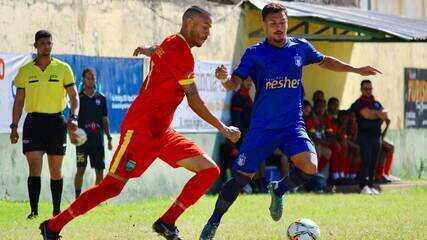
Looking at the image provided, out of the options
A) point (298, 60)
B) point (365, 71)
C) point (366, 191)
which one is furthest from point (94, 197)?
point (366, 191)

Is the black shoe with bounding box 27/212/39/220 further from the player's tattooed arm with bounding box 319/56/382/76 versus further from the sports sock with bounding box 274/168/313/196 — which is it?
the player's tattooed arm with bounding box 319/56/382/76

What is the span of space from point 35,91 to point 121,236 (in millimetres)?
2937

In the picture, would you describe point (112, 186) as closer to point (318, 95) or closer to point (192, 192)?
point (192, 192)

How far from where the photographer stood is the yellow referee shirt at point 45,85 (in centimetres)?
1363

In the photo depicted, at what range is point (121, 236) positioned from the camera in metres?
11.5

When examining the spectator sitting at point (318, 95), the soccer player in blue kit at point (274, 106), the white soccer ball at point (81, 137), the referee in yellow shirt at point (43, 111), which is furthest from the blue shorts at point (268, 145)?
the spectator sitting at point (318, 95)

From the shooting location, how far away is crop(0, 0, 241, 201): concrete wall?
16.1m

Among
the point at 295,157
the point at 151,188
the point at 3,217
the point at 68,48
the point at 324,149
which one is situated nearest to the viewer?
the point at 295,157

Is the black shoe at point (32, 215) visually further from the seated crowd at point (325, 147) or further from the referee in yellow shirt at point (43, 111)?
the seated crowd at point (325, 147)

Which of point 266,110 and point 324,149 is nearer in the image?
point 266,110

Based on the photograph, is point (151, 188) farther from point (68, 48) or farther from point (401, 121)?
point (401, 121)

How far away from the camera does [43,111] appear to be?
1365cm

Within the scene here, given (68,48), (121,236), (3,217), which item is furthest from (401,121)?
(121,236)

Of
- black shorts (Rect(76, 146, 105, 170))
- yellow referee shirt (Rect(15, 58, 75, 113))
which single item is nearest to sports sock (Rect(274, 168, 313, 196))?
yellow referee shirt (Rect(15, 58, 75, 113))
